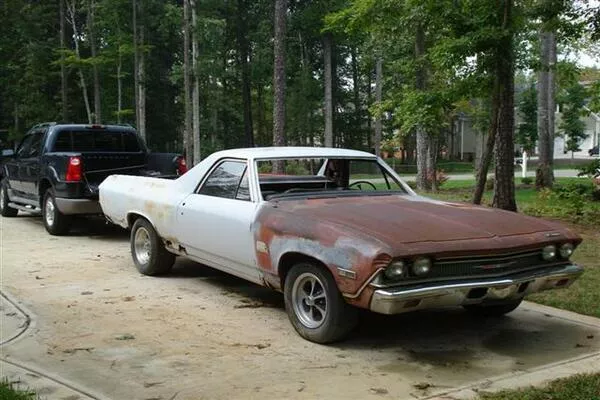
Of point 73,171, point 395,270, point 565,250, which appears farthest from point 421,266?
point 73,171

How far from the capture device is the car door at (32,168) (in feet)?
36.8

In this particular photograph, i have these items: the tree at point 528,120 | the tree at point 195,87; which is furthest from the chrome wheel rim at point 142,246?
the tree at point 528,120

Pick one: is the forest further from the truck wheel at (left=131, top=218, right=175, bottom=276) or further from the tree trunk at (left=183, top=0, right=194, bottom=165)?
the truck wheel at (left=131, top=218, right=175, bottom=276)

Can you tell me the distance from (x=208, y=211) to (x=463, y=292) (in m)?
2.68

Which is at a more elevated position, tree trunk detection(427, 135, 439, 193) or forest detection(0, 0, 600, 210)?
forest detection(0, 0, 600, 210)

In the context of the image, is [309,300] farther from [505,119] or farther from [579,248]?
[505,119]

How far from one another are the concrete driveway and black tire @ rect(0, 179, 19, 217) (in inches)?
260

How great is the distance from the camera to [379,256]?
437 centimetres

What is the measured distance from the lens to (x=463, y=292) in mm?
4562

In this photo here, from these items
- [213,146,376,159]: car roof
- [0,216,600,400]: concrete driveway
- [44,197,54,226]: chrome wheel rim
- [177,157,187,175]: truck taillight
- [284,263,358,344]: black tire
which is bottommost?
[0,216,600,400]: concrete driveway

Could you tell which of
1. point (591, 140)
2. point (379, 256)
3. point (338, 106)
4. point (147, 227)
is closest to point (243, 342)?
point (379, 256)

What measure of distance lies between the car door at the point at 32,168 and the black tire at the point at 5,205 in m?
1.41

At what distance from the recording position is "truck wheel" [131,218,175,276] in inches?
291

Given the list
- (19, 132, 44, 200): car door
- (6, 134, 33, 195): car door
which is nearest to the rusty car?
(19, 132, 44, 200): car door
